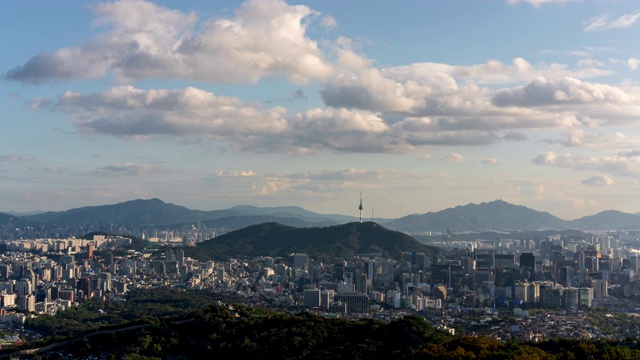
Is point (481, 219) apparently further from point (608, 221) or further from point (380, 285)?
point (380, 285)

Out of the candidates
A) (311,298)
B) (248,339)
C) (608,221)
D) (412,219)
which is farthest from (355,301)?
(608,221)

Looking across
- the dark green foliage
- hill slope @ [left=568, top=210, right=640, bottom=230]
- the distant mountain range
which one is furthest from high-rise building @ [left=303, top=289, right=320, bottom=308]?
hill slope @ [left=568, top=210, right=640, bottom=230]

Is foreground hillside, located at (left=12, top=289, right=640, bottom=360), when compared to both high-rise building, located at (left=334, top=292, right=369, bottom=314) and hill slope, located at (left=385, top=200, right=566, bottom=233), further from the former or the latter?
hill slope, located at (left=385, top=200, right=566, bottom=233)

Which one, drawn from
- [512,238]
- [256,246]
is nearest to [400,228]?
[512,238]

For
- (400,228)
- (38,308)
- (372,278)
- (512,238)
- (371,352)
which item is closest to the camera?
(371,352)

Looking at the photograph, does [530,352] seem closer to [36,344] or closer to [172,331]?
[172,331]
